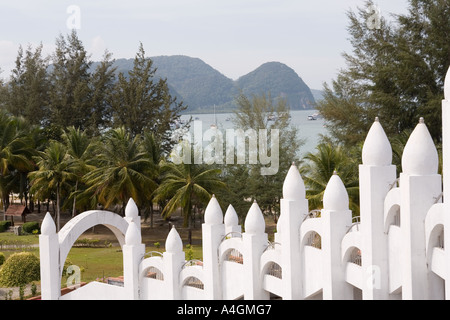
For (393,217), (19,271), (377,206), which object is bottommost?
(19,271)

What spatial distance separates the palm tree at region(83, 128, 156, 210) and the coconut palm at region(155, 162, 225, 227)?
0.86 m

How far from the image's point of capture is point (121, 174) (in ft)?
65.9

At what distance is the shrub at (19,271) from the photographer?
14.0m

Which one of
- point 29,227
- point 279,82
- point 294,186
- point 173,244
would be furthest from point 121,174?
point 279,82

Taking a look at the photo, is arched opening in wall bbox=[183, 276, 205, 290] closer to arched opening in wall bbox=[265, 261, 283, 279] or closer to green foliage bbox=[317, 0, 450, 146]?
arched opening in wall bbox=[265, 261, 283, 279]

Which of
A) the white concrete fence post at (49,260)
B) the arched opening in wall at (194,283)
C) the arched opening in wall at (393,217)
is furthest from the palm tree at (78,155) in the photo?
the arched opening in wall at (393,217)

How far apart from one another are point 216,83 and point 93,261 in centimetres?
2974

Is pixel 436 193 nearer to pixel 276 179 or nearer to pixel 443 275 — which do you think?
pixel 443 275

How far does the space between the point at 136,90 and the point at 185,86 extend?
1685cm

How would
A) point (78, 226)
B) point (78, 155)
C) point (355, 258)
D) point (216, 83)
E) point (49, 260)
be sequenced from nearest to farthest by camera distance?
point (355, 258) < point (49, 260) < point (78, 226) < point (78, 155) < point (216, 83)

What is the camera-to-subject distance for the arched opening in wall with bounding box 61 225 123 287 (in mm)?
14875

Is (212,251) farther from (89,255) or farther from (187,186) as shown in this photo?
(89,255)

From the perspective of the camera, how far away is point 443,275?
543 cm

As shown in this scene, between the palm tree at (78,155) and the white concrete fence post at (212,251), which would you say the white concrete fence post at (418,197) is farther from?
the palm tree at (78,155)
